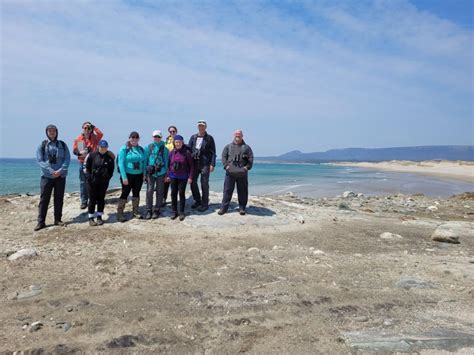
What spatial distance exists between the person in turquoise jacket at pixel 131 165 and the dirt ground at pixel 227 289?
868mm

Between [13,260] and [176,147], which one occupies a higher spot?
[176,147]

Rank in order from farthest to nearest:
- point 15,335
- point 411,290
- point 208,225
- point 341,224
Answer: point 341,224 < point 208,225 < point 411,290 < point 15,335

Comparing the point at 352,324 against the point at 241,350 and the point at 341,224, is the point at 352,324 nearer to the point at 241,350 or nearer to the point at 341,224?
the point at 241,350

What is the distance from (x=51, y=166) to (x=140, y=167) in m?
2.00

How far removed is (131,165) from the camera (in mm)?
8391

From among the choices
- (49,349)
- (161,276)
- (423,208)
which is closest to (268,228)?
(161,276)

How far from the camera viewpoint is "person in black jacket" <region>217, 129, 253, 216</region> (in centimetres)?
917

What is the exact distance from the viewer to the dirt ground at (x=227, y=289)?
370 centimetres

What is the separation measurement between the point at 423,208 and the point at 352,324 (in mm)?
13571

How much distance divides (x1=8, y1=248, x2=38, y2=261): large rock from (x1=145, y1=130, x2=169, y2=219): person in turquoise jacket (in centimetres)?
294

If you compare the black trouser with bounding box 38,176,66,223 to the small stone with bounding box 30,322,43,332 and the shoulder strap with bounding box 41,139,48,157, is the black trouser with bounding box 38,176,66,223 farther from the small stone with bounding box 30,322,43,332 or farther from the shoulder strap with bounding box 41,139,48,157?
the small stone with bounding box 30,322,43,332

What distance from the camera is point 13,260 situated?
595cm

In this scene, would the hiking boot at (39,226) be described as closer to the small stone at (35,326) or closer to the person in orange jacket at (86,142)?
the person in orange jacket at (86,142)

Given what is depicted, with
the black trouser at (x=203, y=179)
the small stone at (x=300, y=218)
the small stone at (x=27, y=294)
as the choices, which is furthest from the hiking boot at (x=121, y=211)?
the small stone at (x=300, y=218)
